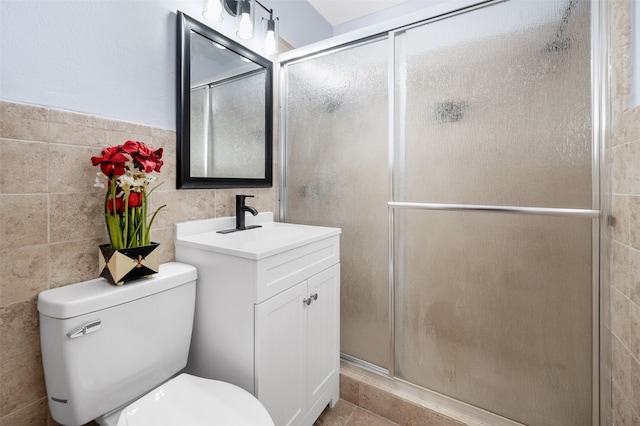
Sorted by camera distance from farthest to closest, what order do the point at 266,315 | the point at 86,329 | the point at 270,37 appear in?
1. the point at 270,37
2. the point at 266,315
3. the point at 86,329

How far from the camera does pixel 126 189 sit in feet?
3.14

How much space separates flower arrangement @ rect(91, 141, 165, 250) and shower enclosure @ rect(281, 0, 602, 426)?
0.95 metres

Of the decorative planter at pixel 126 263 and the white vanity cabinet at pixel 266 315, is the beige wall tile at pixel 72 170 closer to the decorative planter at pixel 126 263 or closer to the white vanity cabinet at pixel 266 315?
the decorative planter at pixel 126 263

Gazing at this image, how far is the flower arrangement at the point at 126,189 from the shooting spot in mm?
948

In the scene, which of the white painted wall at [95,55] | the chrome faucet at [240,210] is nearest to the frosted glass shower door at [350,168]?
the chrome faucet at [240,210]

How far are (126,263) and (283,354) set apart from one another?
24.9 inches

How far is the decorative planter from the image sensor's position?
0.92m

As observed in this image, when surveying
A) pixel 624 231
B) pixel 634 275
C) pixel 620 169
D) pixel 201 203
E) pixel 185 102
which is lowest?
pixel 634 275

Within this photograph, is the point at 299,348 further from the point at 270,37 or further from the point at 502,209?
the point at 270,37

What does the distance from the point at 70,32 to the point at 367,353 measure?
1830 millimetres

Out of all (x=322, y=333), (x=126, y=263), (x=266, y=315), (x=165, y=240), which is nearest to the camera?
(x=126, y=263)

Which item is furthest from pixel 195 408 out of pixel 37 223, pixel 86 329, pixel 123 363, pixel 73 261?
pixel 37 223

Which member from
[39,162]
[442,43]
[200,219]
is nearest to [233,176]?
[200,219]

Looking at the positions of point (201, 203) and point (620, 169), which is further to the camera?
point (201, 203)
